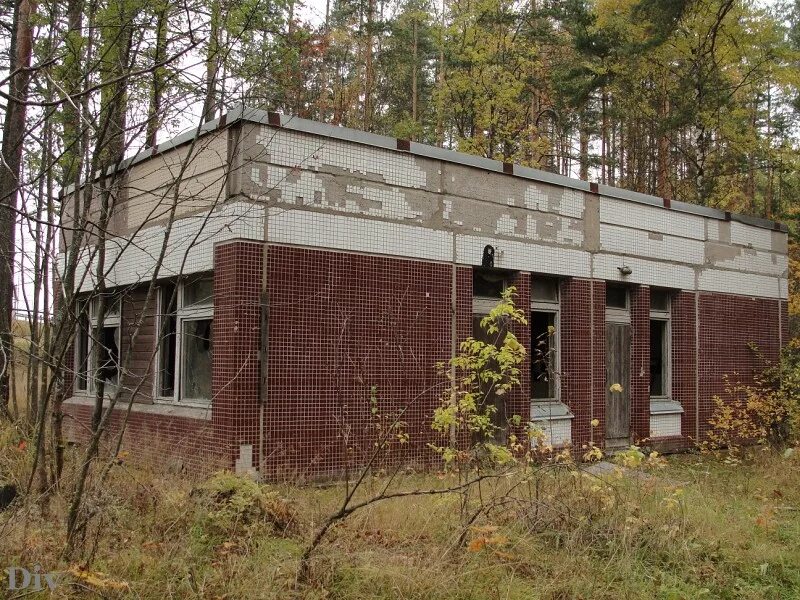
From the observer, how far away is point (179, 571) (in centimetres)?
471

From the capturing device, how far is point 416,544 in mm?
5684

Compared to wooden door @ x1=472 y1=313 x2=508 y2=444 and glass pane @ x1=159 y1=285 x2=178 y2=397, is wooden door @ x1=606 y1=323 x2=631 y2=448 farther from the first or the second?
glass pane @ x1=159 y1=285 x2=178 y2=397

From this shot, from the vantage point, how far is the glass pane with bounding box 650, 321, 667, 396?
13.6 meters

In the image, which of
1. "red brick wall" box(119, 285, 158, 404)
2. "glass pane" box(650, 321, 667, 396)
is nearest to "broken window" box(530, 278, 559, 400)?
"glass pane" box(650, 321, 667, 396)

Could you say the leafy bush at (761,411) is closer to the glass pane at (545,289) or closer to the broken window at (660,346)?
the broken window at (660,346)

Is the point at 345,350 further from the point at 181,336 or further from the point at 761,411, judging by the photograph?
the point at 761,411

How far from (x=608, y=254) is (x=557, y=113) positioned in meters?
16.7

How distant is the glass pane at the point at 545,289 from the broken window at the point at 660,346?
8.52 ft

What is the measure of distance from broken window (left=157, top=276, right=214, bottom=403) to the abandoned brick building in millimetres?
26

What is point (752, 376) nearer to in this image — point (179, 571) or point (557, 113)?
point (179, 571)

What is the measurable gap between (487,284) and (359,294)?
2507mm

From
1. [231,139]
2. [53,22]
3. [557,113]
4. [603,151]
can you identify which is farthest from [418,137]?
[53,22]

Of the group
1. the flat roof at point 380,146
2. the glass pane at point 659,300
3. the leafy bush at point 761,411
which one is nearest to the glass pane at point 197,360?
Result: the flat roof at point 380,146

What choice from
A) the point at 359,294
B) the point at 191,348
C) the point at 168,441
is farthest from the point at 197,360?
the point at 359,294
